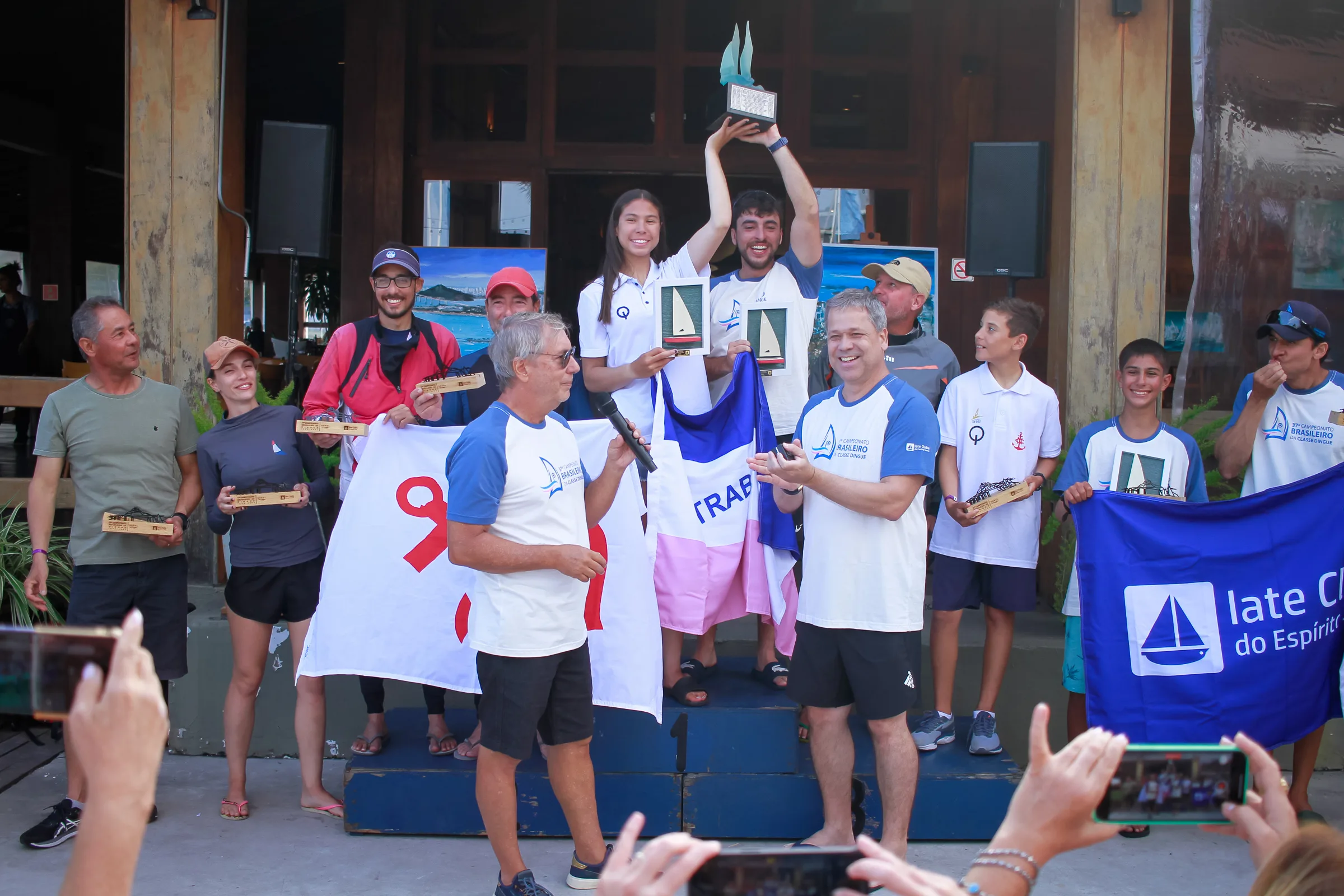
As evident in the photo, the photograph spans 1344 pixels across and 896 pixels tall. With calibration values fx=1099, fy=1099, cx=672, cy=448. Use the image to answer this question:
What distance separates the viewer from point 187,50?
5715 millimetres

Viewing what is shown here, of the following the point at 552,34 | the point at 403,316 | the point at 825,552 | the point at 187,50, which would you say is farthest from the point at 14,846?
the point at 552,34

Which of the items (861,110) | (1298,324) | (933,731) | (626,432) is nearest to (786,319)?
(626,432)

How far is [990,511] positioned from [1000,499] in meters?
0.24

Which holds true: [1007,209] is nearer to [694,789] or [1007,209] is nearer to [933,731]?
[933,731]

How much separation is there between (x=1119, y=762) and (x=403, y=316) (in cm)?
379

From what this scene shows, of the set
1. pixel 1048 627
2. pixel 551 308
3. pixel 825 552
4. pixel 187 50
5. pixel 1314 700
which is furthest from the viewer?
pixel 551 308

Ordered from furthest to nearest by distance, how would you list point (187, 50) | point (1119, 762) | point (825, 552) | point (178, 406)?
point (187, 50) → point (178, 406) → point (825, 552) → point (1119, 762)

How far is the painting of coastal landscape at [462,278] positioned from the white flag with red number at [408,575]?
3.75m

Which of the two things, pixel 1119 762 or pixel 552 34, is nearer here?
pixel 1119 762

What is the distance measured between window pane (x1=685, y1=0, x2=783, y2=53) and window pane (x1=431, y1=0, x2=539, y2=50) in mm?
1270

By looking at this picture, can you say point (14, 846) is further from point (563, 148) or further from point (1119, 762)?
point (563, 148)

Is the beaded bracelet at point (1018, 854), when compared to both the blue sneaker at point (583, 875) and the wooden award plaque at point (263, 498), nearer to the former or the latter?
the blue sneaker at point (583, 875)

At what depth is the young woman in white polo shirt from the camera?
4.46 metres

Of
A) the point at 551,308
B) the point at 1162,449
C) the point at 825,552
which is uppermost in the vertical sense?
the point at 551,308
